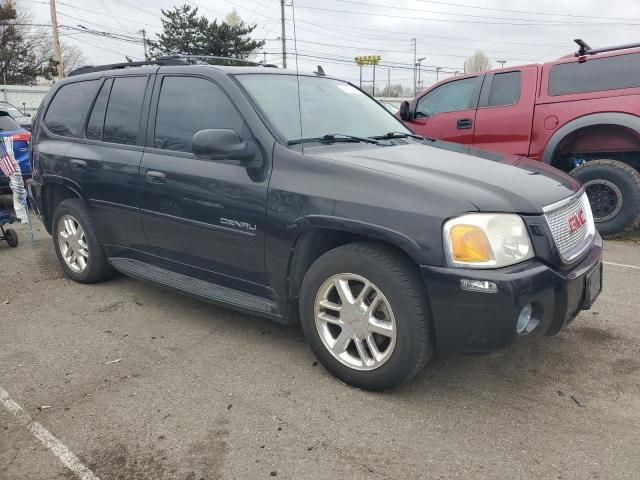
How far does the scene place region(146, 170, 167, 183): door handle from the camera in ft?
11.6

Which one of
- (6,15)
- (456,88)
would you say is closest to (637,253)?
(456,88)

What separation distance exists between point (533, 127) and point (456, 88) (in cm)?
128

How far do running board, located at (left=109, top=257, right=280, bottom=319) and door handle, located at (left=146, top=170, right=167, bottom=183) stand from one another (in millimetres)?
653

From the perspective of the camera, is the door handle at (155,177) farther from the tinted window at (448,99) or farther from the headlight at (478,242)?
the tinted window at (448,99)

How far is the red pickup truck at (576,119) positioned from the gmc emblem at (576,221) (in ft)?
10.8

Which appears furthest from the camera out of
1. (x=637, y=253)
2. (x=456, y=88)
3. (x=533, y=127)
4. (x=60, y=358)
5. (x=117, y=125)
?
(x=456, y=88)

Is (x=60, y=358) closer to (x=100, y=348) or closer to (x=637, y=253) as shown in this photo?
(x=100, y=348)

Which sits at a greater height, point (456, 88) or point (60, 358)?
point (456, 88)

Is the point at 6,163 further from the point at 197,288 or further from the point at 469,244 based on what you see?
the point at 469,244

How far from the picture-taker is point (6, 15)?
3909 centimetres

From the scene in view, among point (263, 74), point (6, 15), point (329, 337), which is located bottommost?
point (329, 337)

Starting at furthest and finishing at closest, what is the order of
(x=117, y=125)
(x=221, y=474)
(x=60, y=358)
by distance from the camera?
1. (x=117, y=125)
2. (x=60, y=358)
3. (x=221, y=474)

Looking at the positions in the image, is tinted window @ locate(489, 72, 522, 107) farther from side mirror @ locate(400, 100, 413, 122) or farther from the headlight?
the headlight

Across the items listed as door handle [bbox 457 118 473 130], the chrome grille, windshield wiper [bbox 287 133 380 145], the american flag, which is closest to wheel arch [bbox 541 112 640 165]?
door handle [bbox 457 118 473 130]
